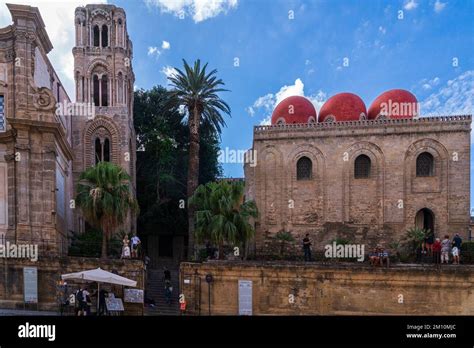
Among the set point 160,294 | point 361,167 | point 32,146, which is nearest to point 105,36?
point 32,146

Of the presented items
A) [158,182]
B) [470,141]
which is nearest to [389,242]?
[470,141]

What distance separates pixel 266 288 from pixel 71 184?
16.1m

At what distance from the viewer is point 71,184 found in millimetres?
29359

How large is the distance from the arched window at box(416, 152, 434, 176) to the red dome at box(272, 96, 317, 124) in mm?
8376

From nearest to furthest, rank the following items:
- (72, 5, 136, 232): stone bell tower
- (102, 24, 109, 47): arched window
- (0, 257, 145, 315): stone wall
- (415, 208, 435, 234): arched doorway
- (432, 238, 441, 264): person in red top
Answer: (0, 257, 145, 315): stone wall, (432, 238, 441, 264): person in red top, (415, 208, 435, 234): arched doorway, (72, 5, 136, 232): stone bell tower, (102, 24, 109, 47): arched window

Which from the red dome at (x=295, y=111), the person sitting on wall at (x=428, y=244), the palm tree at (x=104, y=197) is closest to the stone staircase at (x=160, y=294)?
the palm tree at (x=104, y=197)

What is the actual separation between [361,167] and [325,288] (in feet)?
45.0

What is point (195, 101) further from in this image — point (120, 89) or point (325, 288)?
point (325, 288)

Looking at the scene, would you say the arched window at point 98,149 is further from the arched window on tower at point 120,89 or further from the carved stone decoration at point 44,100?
the carved stone decoration at point 44,100

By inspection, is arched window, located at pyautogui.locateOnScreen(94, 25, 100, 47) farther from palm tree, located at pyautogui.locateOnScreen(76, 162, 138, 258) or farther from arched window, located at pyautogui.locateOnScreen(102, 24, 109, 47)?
palm tree, located at pyautogui.locateOnScreen(76, 162, 138, 258)

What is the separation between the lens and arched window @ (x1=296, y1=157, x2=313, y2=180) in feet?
107

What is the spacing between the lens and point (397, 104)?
31938 millimetres

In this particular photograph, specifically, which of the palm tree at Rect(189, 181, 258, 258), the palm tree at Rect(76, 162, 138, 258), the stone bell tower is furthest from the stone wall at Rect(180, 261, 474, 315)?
the stone bell tower
